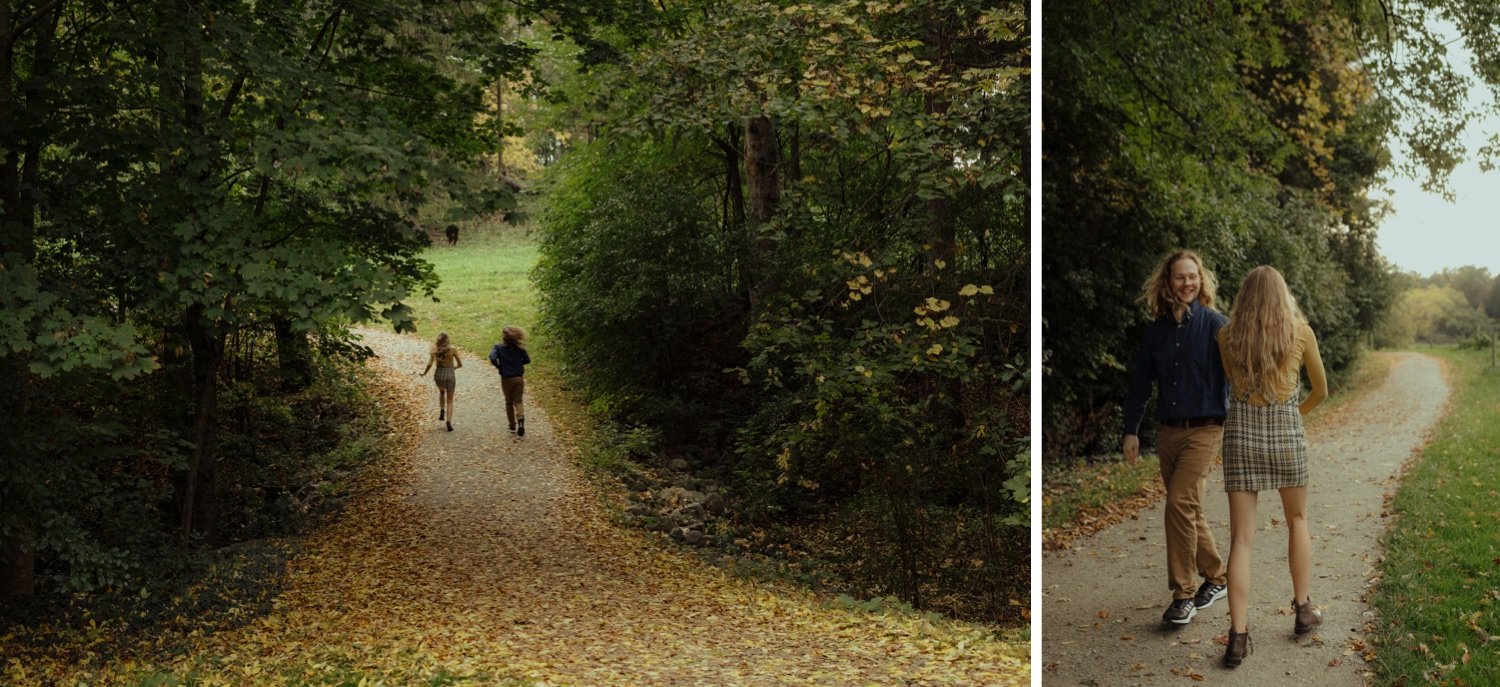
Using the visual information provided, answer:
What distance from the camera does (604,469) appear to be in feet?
36.9

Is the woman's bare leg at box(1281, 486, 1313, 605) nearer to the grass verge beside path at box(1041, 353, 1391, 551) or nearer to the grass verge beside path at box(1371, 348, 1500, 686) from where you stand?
the grass verge beside path at box(1371, 348, 1500, 686)

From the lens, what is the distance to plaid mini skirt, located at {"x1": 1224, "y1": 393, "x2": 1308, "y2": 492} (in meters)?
3.33

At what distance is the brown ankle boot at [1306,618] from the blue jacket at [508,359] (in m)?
9.33


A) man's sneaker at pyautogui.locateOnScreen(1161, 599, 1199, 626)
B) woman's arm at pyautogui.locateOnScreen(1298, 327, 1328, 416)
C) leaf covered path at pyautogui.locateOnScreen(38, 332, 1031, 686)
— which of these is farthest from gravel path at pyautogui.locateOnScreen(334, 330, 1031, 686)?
woman's arm at pyautogui.locateOnScreen(1298, 327, 1328, 416)

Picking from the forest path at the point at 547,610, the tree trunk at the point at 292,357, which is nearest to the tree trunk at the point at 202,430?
the tree trunk at the point at 292,357

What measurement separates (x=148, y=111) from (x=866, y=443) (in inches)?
222

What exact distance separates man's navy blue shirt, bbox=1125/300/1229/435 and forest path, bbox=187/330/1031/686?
2165 millimetres

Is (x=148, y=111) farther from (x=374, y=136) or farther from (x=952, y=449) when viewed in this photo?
(x=952, y=449)

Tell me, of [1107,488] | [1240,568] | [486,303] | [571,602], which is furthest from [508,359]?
[1240,568]

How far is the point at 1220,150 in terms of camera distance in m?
7.66

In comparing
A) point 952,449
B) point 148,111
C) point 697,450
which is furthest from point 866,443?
point 148,111

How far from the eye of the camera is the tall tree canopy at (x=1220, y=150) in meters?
5.61

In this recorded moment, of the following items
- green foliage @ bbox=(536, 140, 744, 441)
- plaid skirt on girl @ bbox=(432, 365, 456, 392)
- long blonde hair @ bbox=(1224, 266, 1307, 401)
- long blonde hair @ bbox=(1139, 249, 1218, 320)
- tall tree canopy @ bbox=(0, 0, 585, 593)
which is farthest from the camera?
green foliage @ bbox=(536, 140, 744, 441)

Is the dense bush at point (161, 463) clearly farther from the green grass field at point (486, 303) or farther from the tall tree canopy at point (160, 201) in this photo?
the green grass field at point (486, 303)
